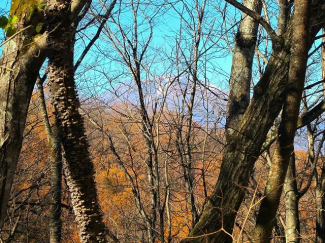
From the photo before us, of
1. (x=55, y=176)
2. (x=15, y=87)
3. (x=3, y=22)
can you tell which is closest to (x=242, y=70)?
(x=15, y=87)

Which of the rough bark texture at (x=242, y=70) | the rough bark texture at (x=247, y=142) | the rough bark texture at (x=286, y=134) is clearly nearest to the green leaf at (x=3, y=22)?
the rough bark texture at (x=286, y=134)

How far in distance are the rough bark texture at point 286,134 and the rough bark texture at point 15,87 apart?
1.79 metres

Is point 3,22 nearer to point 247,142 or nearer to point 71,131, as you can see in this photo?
point 71,131

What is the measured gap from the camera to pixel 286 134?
2.78m

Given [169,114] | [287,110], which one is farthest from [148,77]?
[287,110]

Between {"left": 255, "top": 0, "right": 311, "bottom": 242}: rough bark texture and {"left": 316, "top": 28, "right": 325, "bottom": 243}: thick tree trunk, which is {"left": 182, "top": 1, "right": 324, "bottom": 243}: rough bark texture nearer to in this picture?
{"left": 255, "top": 0, "right": 311, "bottom": 242}: rough bark texture

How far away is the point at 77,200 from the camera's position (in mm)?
2607

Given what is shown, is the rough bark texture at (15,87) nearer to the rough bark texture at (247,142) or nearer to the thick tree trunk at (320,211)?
the rough bark texture at (247,142)

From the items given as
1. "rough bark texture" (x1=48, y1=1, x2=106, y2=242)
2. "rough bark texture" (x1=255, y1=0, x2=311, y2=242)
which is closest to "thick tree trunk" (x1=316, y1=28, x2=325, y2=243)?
"rough bark texture" (x1=255, y1=0, x2=311, y2=242)

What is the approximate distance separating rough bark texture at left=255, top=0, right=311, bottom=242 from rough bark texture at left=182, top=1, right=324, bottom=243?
0.32m

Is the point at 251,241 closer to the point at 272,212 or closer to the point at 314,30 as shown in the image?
the point at 272,212

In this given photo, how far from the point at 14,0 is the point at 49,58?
21.6 inches

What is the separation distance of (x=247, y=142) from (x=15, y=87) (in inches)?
73.6

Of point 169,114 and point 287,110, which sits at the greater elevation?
point 169,114
